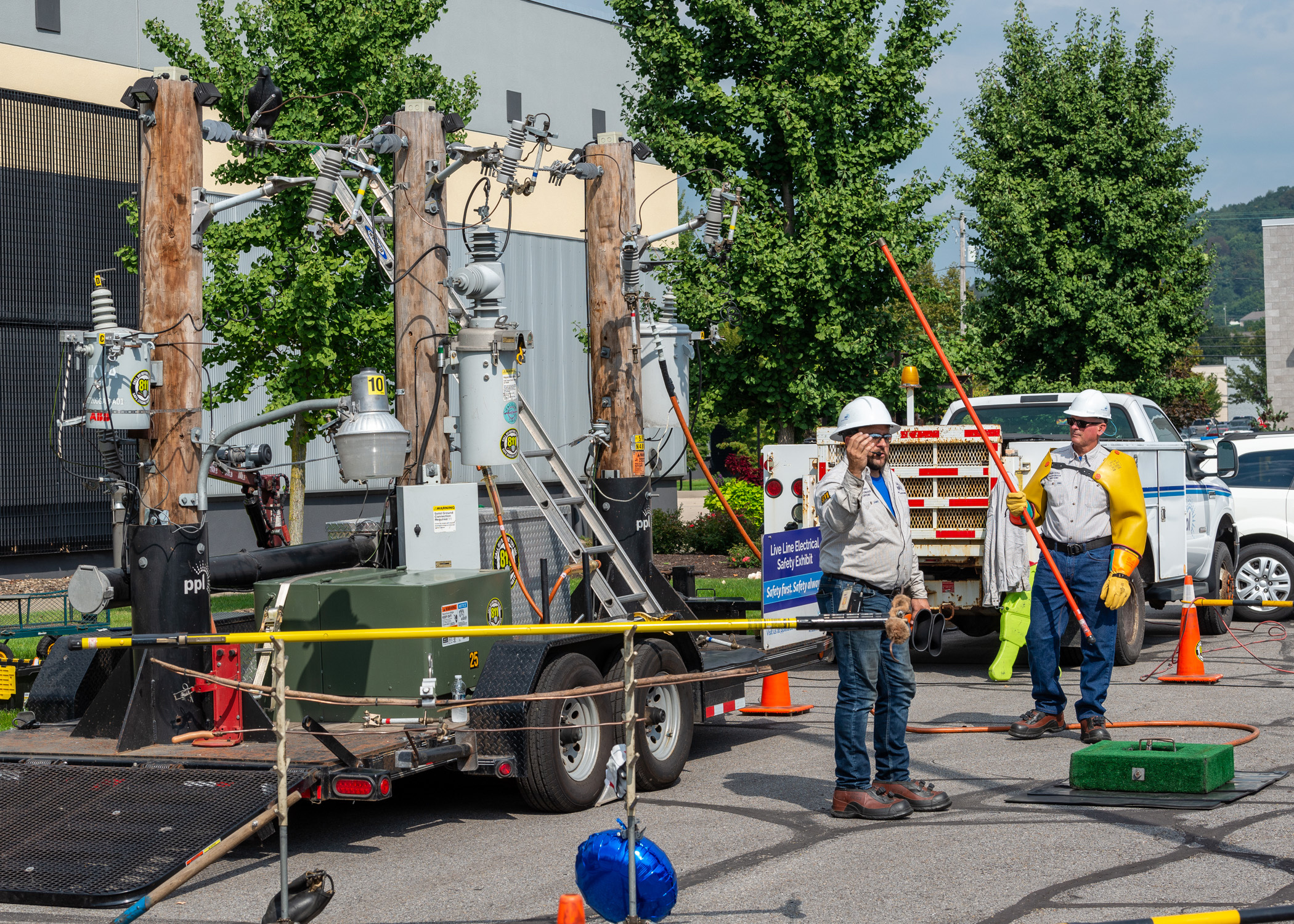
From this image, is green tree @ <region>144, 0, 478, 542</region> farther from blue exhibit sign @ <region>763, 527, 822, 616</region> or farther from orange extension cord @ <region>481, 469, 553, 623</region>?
orange extension cord @ <region>481, 469, 553, 623</region>

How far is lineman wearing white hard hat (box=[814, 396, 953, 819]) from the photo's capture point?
7449 mm

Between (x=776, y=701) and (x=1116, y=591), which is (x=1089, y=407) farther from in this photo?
(x=776, y=701)

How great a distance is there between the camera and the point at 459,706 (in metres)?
7.51

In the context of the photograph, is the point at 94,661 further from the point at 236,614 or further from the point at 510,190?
the point at 510,190

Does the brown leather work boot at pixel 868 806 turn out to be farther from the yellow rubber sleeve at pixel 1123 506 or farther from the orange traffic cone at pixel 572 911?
the yellow rubber sleeve at pixel 1123 506

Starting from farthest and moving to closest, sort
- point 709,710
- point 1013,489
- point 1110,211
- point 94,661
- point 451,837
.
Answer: point 1110,211 → point 1013,489 → point 709,710 → point 94,661 → point 451,837

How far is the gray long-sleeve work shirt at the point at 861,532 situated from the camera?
7.48 metres

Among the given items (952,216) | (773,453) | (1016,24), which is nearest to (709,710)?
(773,453)

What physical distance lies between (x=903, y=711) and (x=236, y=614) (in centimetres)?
442

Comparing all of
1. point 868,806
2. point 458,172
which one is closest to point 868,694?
point 868,806

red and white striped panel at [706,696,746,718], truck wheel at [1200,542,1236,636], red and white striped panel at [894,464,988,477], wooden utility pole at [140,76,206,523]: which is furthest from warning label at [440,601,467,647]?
truck wheel at [1200,542,1236,636]

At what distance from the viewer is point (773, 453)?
A: 13.6 metres

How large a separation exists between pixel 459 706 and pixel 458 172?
2807cm

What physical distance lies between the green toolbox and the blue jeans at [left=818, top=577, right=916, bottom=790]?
1018mm
